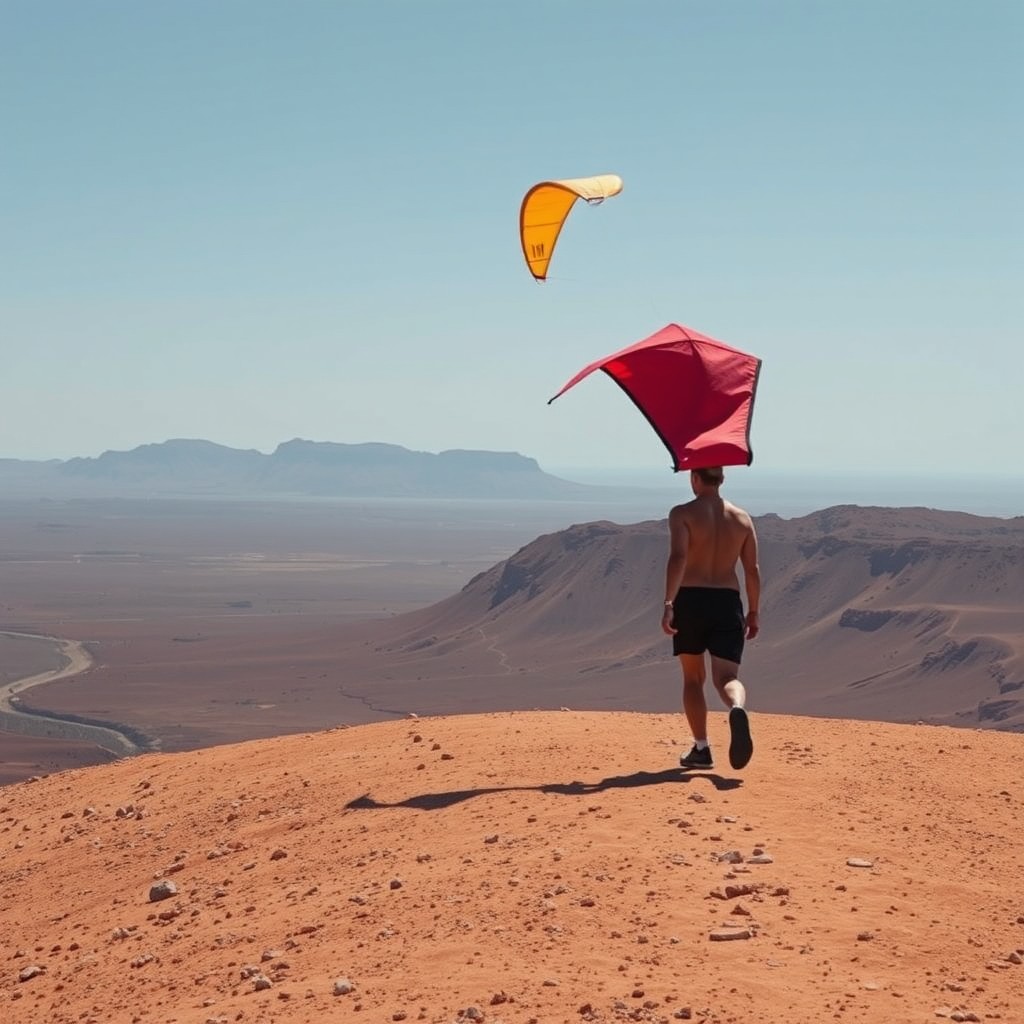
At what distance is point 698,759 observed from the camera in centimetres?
1011

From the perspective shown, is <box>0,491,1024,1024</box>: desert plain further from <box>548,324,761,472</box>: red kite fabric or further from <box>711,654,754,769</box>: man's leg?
<box>548,324,761,472</box>: red kite fabric

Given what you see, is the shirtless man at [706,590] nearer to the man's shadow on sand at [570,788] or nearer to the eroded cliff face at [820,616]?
the man's shadow on sand at [570,788]

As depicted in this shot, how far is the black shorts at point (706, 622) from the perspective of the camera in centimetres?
1000

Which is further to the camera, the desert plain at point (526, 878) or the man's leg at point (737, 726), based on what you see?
the man's leg at point (737, 726)

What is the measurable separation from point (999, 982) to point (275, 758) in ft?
25.5

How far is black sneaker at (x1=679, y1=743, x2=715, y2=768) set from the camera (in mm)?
10094

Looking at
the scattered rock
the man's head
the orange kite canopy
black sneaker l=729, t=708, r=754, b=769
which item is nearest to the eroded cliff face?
the orange kite canopy

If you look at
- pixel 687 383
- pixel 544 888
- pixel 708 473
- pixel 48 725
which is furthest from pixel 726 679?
pixel 48 725

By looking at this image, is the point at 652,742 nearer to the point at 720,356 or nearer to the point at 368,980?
the point at 720,356

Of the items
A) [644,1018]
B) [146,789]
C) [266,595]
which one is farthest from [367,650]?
[644,1018]

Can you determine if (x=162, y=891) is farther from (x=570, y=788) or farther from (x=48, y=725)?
(x=48, y=725)

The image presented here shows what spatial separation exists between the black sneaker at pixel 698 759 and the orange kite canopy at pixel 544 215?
4981 mm

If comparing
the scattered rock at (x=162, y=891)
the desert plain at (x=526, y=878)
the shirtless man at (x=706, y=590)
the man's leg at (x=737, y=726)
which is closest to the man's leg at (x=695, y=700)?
the shirtless man at (x=706, y=590)

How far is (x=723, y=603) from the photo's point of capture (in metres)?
10.0
